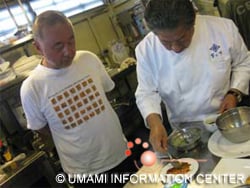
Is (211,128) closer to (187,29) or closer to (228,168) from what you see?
(228,168)

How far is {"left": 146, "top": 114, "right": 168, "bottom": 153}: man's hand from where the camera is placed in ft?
4.82

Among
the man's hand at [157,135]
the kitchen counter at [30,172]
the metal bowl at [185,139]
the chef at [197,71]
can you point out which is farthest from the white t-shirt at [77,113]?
the metal bowl at [185,139]

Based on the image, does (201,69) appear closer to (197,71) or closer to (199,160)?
(197,71)

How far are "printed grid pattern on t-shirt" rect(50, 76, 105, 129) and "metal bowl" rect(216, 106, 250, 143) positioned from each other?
0.95 m

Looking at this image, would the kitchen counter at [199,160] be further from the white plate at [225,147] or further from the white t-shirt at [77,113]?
the white t-shirt at [77,113]

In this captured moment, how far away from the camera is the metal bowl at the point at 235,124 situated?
1.30 m

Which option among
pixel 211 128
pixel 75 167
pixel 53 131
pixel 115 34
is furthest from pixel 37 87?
pixel 115 34

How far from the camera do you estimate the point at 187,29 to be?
1497 mm

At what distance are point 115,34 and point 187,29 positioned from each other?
Result: 2.57 meters

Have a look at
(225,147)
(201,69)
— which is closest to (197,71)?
(201,69)

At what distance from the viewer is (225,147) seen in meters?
1.34

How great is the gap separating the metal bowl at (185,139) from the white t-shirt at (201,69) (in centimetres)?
18

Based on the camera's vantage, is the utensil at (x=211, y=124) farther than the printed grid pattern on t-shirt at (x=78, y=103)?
No

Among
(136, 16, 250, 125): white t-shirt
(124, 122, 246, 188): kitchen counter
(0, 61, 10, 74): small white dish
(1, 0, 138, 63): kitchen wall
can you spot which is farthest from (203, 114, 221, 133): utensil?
(1, 0, 138, 63): kitchen wall
